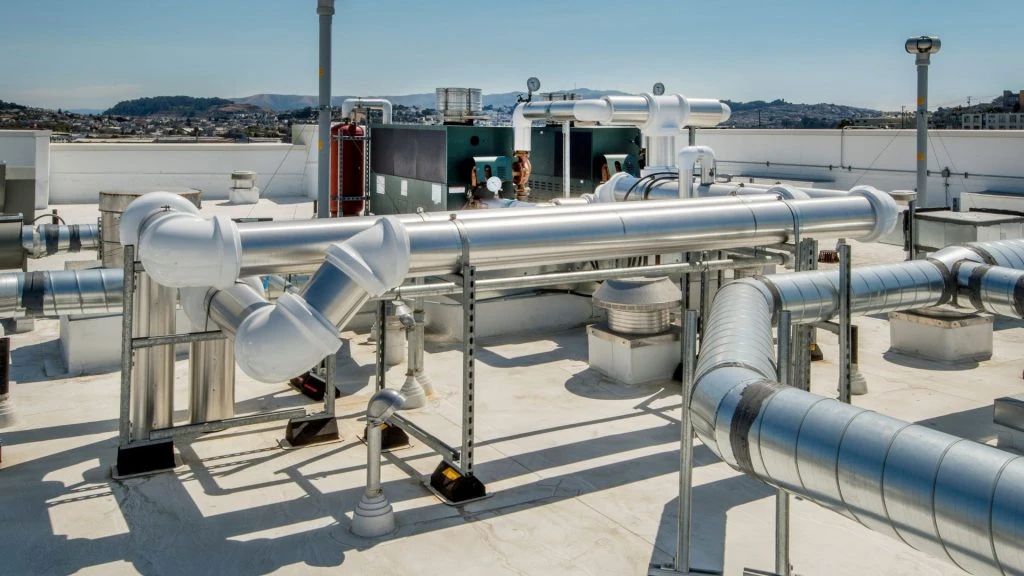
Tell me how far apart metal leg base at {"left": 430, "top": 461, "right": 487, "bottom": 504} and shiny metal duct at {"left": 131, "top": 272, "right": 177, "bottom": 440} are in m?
2.38

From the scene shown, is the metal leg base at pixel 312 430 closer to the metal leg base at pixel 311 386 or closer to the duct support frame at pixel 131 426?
the duct support frame at pixel 131 426

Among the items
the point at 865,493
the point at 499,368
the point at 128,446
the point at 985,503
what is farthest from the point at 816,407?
the point at 499,368

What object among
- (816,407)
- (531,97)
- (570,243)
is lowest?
(816,407)

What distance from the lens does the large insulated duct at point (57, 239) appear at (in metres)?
9.40

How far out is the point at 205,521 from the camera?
6066 millimetres

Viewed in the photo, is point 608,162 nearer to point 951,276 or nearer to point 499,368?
point 499,368

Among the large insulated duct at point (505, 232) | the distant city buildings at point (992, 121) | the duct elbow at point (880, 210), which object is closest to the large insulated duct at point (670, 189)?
the duct elbow at point (880, 210)

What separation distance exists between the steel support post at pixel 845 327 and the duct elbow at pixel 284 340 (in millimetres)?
3443

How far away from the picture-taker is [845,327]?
623 cm

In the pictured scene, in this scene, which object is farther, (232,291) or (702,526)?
(232,291)

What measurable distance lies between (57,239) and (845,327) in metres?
8.36

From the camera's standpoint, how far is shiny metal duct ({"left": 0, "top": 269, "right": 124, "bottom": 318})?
24.1 ft

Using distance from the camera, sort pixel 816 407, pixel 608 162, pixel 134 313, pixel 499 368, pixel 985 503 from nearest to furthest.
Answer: pixel 985 503
pixel 816 407
pixel 134 313
pixel 499 368
pixel 608 162

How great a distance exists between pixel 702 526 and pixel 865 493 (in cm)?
306
